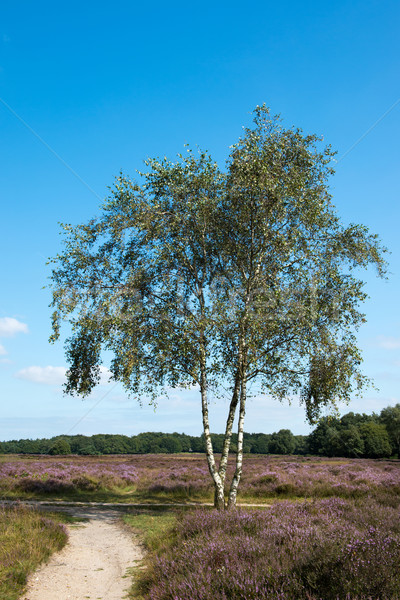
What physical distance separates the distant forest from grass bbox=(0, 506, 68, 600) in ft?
272

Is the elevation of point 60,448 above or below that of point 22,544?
above

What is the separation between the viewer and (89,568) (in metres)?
10.0

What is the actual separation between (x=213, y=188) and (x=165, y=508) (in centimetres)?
1618

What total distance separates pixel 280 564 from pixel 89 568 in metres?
5.90

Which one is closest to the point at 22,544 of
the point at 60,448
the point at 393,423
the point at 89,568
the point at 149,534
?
the point at 89,568

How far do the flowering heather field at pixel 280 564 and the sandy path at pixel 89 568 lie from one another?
122 cm

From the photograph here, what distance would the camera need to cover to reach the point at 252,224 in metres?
17.5

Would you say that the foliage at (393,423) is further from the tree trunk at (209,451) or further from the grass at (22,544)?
the grass at (22,544)

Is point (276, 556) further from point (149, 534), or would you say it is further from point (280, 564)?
point (149, 534)

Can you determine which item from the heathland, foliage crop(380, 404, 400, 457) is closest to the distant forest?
foliage crop(380, 404, 400, 457)

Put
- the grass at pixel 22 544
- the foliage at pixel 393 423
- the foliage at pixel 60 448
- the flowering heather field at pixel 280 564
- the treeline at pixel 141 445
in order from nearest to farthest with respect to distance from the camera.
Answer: the flowering heather field at pixel 280 564 → the grass at pixel 22 544 → the foliage at pixel 393 423 → the foliage at pixel 60 448 → the treeline at pixel 141 445

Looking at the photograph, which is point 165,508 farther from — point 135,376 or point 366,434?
point 366,434

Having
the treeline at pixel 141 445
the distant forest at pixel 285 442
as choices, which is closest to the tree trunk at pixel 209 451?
the distant forest at pixel 285 442

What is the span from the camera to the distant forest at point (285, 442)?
90.6m
